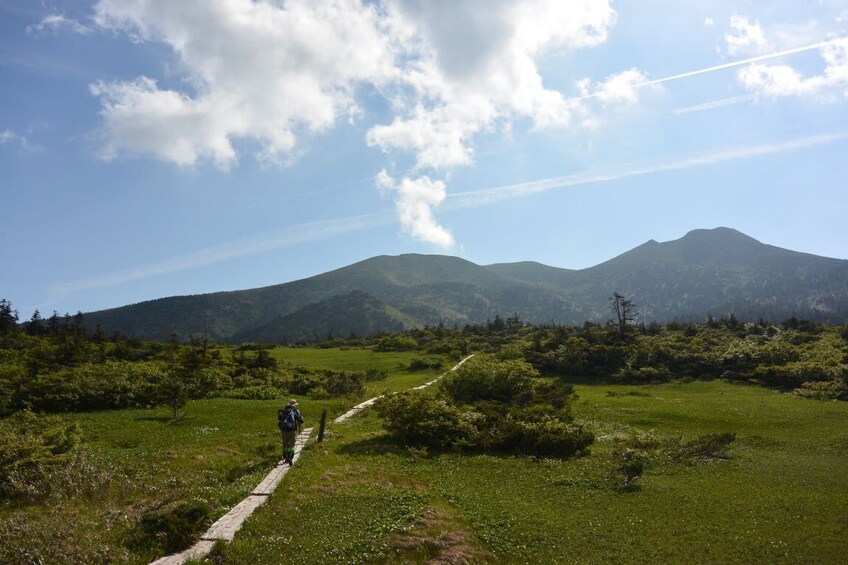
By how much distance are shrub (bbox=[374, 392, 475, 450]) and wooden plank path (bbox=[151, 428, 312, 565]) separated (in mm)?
8234

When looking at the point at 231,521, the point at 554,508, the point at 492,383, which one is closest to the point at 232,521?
the point at 231,521

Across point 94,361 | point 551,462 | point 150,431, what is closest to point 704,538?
point 551,462

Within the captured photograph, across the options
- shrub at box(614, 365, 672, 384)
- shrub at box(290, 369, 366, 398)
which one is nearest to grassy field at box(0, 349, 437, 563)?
shrub at box(290, 369, 366, 398)

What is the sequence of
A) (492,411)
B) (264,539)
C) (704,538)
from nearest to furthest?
1. (264,539)
2. (704,538)
3. (492,411)

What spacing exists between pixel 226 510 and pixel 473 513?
827 cm

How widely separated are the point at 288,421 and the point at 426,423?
8139 millimetres

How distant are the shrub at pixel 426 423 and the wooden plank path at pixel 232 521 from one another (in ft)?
27.0

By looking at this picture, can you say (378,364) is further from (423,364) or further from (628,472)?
(628,472)

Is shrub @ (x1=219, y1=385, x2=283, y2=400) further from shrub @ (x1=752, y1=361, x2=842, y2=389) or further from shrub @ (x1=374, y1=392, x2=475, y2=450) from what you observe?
shrub @ (x1=752, y1=361, x2=842, y2=389)

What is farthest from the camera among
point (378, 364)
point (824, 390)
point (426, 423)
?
point (378, 364)

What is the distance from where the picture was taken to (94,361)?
4856 centimetres

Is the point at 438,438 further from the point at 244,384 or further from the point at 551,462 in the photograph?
the point at 244,384

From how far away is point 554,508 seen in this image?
18641 mm

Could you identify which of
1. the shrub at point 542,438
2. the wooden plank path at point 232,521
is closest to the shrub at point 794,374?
the shrub at point 542,438
